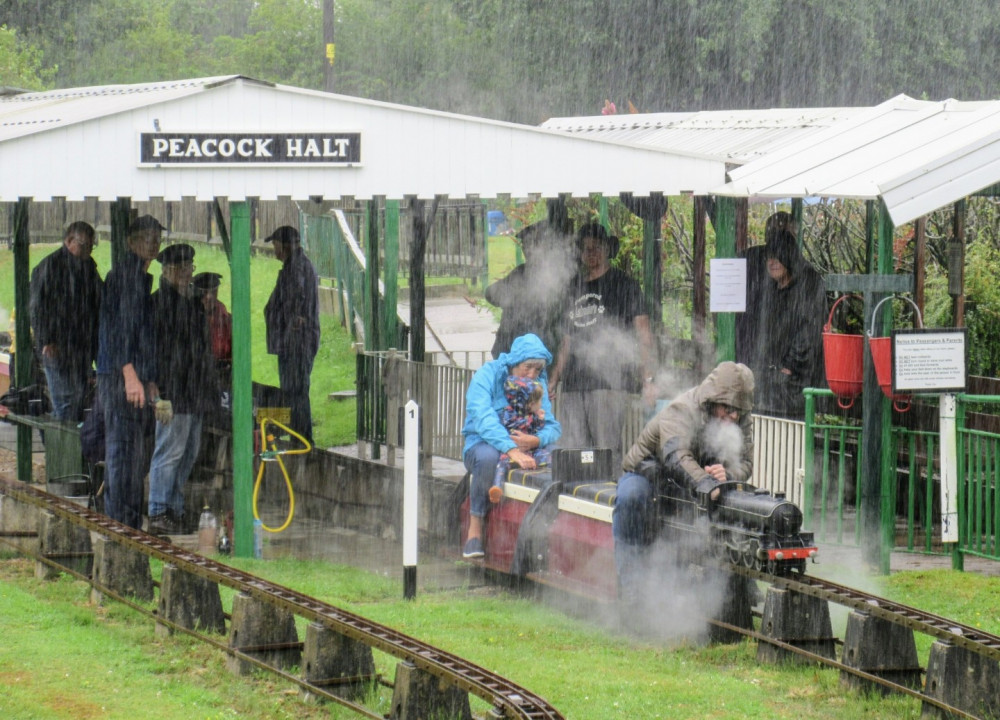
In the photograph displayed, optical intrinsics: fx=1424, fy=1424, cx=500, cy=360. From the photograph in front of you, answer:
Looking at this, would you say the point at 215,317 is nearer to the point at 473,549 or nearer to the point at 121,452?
the point at 121,452

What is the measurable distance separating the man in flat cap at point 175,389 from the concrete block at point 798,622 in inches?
198

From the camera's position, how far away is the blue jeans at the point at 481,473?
9.60 m

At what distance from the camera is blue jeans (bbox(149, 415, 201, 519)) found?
10.7 metres

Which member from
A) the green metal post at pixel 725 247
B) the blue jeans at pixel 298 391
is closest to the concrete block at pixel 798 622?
the green metal post at pixel 725 247

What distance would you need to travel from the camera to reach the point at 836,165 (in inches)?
393

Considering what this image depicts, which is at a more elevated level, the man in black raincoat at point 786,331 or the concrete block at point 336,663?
the man in black raincoat at point 786,331

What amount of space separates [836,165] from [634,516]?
3302mm

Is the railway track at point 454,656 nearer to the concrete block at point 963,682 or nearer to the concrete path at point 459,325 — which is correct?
the concrete block at point 963,682

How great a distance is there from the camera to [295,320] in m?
12.2

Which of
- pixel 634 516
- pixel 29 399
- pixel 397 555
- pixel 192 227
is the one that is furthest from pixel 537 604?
pixel 192 227

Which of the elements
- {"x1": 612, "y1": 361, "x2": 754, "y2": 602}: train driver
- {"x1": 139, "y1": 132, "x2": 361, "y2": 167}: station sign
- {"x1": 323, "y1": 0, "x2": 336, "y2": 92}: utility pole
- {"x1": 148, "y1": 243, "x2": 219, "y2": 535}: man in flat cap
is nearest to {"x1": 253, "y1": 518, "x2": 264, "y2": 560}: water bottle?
{"x1": 148, "y1": 243, "x2": 219, "y2": 535}: man in flat cap

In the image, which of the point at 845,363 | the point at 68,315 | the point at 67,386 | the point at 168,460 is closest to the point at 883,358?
the point at 845,363

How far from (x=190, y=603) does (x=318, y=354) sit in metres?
14.9

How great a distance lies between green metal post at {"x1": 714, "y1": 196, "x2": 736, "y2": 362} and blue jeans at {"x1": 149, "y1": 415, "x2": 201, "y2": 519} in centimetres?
400
